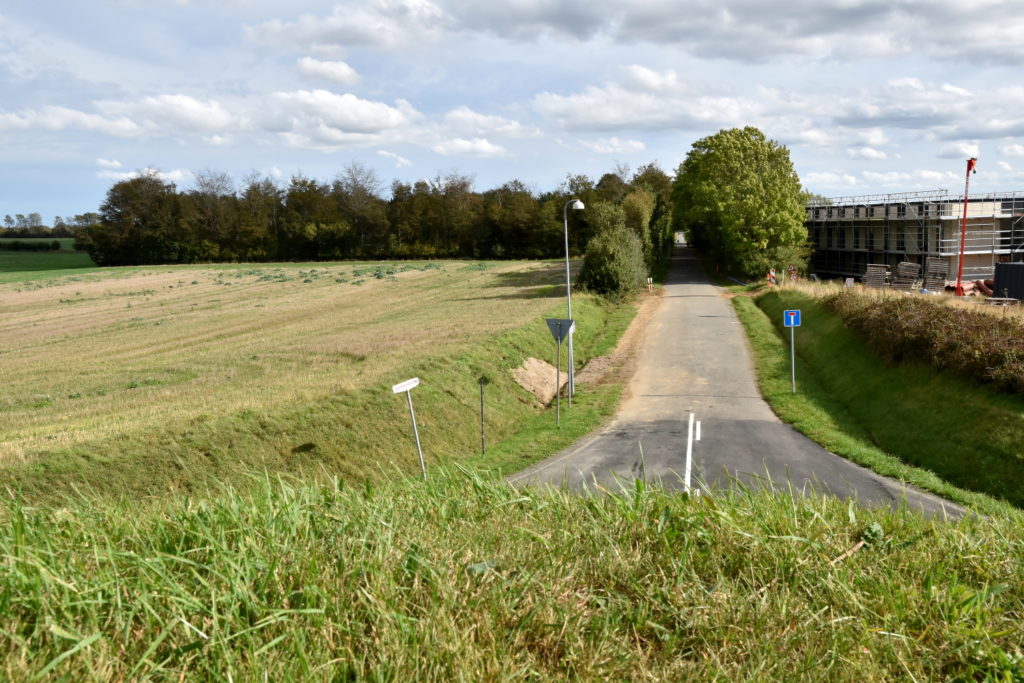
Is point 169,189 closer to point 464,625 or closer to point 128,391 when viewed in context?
point 128,391

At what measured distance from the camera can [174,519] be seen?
4.27 m

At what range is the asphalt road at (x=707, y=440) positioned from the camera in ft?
47.9

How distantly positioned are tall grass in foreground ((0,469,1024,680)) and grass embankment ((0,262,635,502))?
38.2 inches

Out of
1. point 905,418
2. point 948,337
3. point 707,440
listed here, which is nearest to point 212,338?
point 707,440

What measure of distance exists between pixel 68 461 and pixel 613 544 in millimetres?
14391

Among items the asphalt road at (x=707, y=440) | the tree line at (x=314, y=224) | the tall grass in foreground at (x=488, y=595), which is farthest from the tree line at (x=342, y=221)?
the tall grass in foreground at (x=488, y=595)

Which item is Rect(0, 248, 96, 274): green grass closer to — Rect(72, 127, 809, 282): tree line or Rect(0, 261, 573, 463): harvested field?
Rect(72, 127, 809, 282): tree line

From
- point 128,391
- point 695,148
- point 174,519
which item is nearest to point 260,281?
point 695,148

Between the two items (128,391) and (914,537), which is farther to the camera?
(128,391)

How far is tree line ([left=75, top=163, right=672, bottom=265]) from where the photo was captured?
102m

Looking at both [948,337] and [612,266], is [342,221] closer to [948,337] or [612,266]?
[612,266]

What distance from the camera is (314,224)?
4227 inches

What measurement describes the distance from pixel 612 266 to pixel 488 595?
4010 centimetres

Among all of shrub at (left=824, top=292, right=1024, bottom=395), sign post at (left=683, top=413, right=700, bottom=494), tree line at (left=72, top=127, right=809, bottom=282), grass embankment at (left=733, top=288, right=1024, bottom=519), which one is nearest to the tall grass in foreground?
grass embankment at (left=733, top=288, right=1024, bottom=519)
